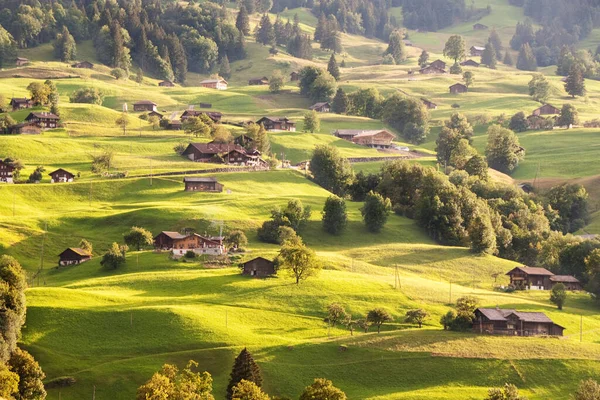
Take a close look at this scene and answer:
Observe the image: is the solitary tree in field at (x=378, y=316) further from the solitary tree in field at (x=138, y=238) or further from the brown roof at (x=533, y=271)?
the solitary tree in field at (x=138, y=238)

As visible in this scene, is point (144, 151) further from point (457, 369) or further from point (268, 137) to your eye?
point (457, 369)

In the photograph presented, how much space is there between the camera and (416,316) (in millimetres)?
107500

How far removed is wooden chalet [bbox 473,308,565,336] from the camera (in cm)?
10712

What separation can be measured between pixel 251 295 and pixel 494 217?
5676 cm

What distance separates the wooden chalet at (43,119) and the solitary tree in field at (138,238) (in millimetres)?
63249

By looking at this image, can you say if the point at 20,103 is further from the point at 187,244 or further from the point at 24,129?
the point at 187,244

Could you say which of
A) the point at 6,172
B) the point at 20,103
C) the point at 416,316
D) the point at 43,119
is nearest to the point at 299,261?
the point at 416,316

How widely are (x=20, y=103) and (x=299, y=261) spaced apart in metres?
99.5

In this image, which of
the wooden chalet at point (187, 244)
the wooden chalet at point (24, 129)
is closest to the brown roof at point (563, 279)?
the wooden chalet at point (187, 244)

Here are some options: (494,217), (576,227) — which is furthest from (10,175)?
(576,227)

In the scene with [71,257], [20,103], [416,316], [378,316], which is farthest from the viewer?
[20,103]

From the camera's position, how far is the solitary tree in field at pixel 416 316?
10744cm

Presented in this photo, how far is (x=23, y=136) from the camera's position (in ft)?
573

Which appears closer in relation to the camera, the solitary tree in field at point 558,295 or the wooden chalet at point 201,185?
the solitary tree in field at point 558,295
